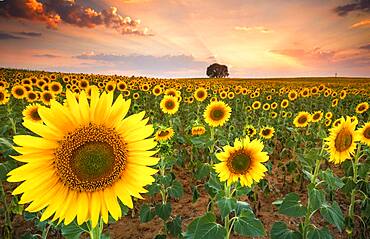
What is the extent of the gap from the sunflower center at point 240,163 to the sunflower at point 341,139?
117 centimetres

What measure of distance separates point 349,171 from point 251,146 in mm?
2451

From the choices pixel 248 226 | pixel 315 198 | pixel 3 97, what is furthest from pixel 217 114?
pixel 3 97

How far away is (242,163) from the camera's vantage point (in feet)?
11.0

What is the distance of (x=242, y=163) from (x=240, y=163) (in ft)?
0.07

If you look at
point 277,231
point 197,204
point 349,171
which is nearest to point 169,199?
point 197,204

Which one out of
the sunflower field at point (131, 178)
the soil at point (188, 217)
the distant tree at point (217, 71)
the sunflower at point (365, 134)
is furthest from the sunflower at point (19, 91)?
the distant tree at point (217, 71)

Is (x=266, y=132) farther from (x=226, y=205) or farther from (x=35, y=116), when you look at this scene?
(x=35, y=116)

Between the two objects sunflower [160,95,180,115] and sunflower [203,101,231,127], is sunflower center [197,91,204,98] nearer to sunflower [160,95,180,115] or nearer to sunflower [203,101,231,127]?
sunflower [160,95,180,115]

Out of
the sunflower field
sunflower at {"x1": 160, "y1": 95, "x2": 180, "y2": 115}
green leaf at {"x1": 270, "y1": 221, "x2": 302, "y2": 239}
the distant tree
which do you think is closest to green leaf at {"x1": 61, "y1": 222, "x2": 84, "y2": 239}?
the sunflower field

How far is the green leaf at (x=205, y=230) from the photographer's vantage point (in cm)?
307

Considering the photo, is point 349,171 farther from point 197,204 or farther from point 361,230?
point 197,204

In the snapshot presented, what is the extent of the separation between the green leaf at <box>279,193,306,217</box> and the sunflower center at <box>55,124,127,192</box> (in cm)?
273

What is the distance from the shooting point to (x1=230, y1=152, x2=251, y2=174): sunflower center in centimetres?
333

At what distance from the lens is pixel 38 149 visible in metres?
1.45
